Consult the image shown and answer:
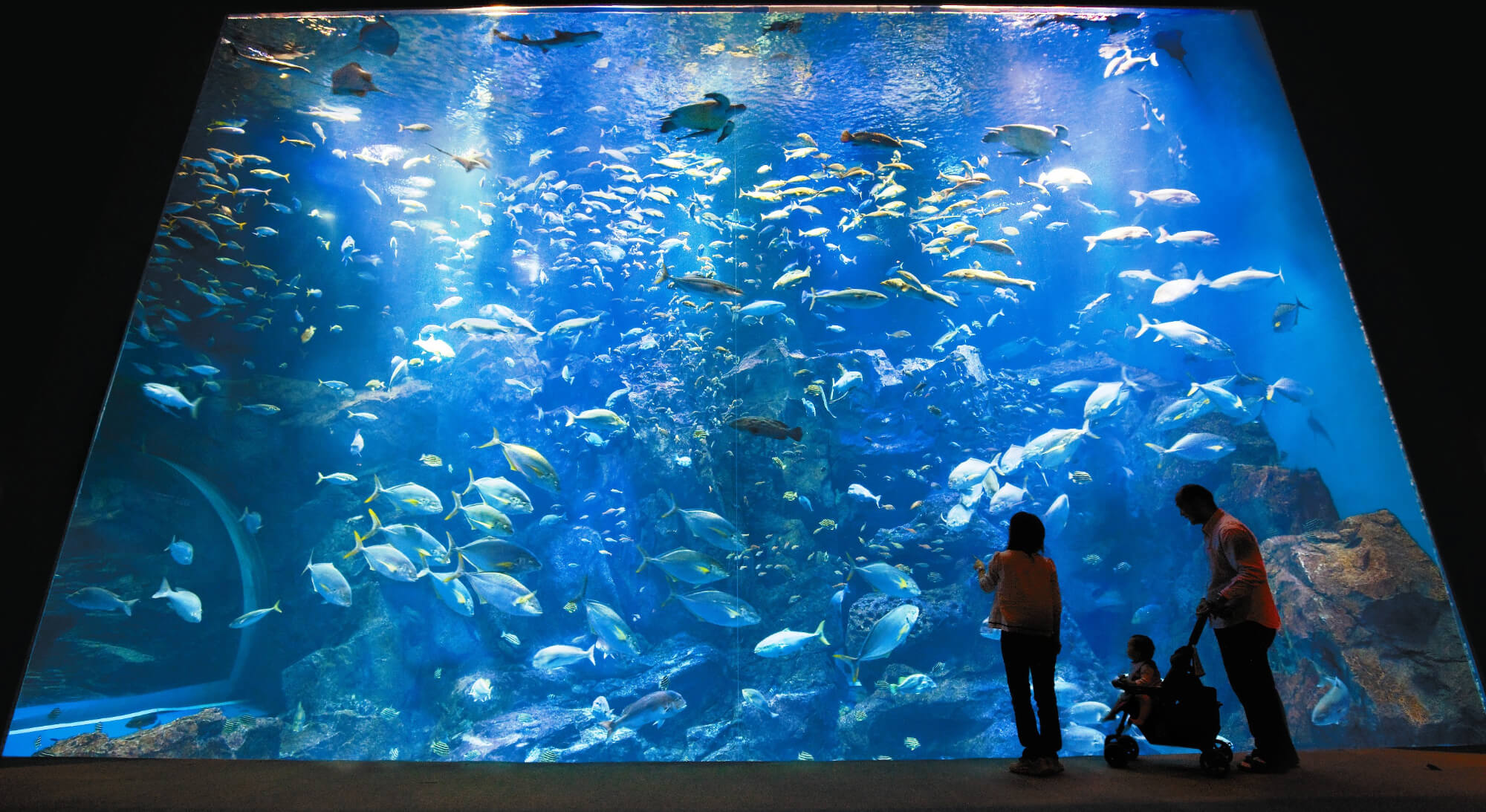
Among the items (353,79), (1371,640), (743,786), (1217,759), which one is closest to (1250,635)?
(1217,759)

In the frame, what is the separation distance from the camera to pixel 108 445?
8164 millimetres

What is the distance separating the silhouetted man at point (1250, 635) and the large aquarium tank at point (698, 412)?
3.07m

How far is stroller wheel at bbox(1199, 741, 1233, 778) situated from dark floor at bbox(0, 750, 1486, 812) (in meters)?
0.05

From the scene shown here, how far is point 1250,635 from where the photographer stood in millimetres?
2791

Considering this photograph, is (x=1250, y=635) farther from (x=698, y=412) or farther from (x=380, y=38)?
(x=380, y=38)

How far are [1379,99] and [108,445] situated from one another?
507 inches

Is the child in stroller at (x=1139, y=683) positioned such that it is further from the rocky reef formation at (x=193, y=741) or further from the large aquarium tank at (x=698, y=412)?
the rocky reef formation at (x=193, y=741)

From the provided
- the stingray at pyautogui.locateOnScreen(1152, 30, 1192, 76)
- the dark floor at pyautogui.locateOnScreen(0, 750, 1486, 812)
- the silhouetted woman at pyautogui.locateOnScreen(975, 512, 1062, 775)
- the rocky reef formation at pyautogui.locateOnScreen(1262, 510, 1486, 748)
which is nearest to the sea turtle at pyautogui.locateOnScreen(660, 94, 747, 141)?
the silhouetted woman at pyautogui.locateOnScreen(975, 512, 1062, 775)

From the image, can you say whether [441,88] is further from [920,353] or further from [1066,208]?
[1066,208]

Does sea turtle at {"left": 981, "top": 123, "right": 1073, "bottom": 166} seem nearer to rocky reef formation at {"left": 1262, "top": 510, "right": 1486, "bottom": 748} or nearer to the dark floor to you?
rocky reef formation at {"left": 1262, "top": 510, "right": 1486, "bottom": 748}

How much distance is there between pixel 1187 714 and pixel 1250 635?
451 mm

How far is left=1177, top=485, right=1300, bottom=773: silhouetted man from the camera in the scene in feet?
9.11

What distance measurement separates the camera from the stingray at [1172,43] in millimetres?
7422

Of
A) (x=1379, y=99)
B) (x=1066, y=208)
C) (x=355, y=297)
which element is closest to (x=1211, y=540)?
(x=1379, y=99)
